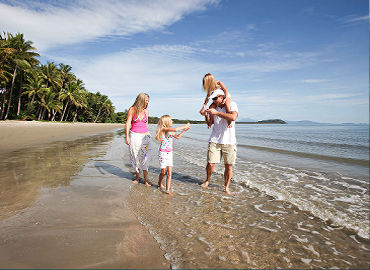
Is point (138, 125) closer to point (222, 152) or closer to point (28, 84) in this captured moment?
point (222, 152)

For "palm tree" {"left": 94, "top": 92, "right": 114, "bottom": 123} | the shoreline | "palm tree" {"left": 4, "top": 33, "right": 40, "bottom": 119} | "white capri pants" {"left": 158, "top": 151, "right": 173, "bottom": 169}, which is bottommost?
the shoreline

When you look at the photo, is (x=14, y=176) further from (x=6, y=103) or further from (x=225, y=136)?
(x=6, y=103)

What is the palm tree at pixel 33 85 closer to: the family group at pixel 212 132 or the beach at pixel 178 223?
the beach at pixel 178 223

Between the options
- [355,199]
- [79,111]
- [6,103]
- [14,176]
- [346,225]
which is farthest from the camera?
[79,111]

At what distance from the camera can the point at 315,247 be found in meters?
2.52

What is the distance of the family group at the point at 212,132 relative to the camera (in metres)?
4.09

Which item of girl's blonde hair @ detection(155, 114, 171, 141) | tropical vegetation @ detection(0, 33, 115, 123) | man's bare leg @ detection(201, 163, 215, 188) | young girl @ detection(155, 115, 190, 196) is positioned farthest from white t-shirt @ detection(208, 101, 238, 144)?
tropical vegetation @ detection(0, 33, 115, 123)

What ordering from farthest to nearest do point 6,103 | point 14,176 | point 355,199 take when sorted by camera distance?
point 6,103
point 14,176
point 355,199

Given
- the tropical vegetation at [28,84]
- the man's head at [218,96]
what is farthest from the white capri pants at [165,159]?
the tropical vegetation at [28,84]

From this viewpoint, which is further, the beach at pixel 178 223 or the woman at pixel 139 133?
the woman at pixel 139 133

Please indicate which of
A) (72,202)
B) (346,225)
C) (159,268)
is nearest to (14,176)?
(72,202)

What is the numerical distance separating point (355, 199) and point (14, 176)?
24.8 ft

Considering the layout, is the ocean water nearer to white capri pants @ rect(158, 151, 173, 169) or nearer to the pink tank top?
white capri pants @ rect(158, 151, 173, 169)

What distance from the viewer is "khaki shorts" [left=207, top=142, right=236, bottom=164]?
429 cm
